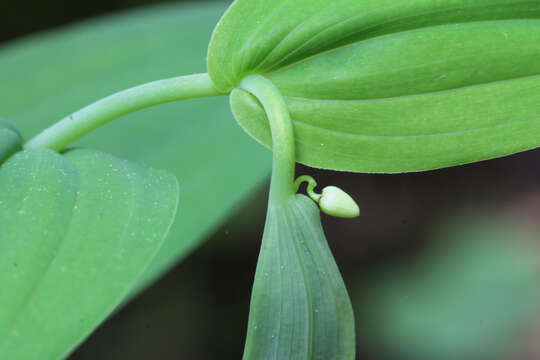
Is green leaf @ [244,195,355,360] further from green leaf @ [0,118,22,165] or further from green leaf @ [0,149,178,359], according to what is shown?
green leaf @ [0,118,22,165]

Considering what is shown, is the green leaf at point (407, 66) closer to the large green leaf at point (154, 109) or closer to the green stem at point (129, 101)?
the green stem at point (129, 101)

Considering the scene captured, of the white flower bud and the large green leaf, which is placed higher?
Result: the large green leaf

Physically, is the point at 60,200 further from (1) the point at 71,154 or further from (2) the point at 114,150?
(2) the point at 114,150

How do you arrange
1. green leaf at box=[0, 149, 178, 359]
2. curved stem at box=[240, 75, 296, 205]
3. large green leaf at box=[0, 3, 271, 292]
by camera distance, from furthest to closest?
1. large green leaf at box=[0, 3, 271, 292]
2. curved stem at box=[240, 75, 296, 205]
3. green leaf at box=[0, 149, 178, 359]

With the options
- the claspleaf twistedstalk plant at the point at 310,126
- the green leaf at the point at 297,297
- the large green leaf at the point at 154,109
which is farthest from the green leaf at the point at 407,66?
the large green leaf at the point at 154,109

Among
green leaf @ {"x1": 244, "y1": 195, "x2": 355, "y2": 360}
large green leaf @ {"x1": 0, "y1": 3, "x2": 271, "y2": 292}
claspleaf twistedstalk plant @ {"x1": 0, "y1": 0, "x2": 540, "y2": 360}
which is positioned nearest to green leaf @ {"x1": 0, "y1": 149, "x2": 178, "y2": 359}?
claspleaf twistedstalk plant @ {"x1": 0, "y1": 0, "x2": 540, "y2": 360}

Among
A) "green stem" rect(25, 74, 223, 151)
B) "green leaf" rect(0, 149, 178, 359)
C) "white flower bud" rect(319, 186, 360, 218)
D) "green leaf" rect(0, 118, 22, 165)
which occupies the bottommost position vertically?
"green leaf" rect(0, 149, 178, 359)

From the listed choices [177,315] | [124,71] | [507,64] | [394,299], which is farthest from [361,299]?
[507,64]
